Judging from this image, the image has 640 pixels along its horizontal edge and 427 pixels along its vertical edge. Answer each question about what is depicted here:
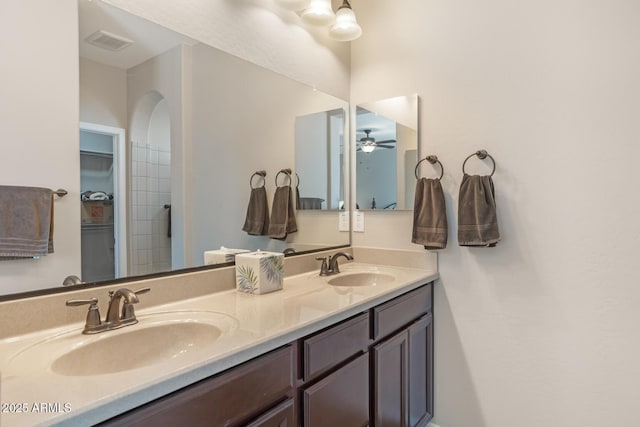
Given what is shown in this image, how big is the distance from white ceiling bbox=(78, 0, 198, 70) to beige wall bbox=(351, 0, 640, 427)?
51.2 inches

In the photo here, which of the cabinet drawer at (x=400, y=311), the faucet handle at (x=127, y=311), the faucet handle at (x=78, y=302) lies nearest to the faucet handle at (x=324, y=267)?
the cabinet drawer at (x=400, y=311)

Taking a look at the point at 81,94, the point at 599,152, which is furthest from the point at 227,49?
the point at 599,152

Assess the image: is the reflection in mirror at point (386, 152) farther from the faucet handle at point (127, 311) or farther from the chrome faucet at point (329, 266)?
the faucet handle at point (127, 311)

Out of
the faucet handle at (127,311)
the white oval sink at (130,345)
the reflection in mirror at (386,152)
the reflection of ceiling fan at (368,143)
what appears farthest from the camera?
the reflection of ceiling fan at (368,143)

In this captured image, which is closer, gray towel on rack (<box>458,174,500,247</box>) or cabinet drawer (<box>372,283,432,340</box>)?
cabinet drawer (<box>372,283,432,340</box>)

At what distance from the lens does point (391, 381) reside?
1548mm

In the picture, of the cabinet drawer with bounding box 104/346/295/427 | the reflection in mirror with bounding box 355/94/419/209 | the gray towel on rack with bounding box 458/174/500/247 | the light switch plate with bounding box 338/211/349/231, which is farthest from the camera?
the light switch plate with bounding box 338/211/349/231

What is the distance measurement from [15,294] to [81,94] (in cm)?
64

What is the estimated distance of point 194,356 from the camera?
0.83 m

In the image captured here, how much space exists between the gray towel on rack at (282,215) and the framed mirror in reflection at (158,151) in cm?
4

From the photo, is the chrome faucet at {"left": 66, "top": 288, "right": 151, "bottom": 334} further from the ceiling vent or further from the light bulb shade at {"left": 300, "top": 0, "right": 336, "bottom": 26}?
the light bulb shade at {"left": 300, "top": 0, "right": 336, "bottom": 26}

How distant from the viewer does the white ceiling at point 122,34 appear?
115cm

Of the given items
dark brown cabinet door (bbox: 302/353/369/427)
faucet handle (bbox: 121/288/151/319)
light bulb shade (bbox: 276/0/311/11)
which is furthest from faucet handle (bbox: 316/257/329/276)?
light bulb shade (bbox: 276/0/311/11)

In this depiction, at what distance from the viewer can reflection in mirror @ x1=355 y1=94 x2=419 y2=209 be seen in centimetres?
202
